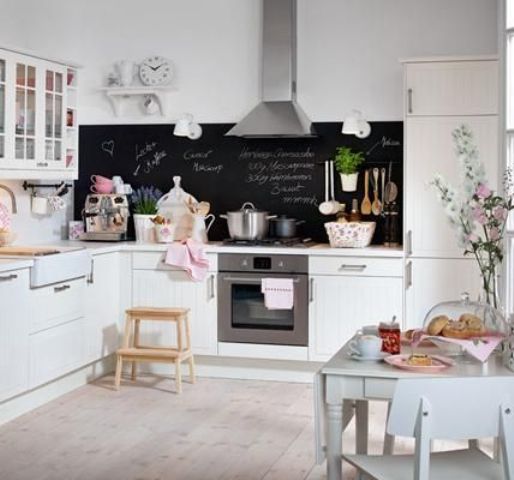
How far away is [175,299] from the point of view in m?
6.32

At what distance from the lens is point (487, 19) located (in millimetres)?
6168

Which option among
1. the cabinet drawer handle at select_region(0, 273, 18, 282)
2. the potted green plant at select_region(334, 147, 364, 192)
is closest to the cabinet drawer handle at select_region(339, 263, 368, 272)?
the potted green plant at select_region(334, 147, 364, 192)

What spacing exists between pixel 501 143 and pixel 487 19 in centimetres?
199

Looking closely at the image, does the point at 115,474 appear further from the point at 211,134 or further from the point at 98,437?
the point at 211,134

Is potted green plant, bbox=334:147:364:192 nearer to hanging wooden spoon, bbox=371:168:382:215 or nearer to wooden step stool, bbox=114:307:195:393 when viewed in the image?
hanging wooden spoon, bbox=371:168:382:215

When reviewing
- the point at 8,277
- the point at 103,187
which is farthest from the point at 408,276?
the point at 8,277

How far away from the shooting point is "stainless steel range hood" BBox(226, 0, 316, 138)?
6316 millimetres

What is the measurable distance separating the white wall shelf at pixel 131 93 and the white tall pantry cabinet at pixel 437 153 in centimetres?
189

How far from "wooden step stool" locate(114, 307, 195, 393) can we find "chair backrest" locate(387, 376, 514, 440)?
10.8ft

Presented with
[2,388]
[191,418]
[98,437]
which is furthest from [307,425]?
[2,388]

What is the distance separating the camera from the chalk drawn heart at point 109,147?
7000 millimetres

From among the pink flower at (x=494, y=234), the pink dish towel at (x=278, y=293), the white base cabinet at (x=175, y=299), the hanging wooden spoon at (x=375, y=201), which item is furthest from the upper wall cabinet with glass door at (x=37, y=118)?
the pink flower at (x=494, y=234)

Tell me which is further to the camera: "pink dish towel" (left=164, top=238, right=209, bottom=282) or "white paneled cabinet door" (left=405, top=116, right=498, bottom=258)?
"pink dish towel" (left=164, top=238, right=209, bottom=282)

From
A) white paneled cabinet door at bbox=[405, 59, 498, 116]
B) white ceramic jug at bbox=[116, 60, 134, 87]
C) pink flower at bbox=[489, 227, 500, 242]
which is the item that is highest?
white ceramic jug at bbox=[116, 60, 134, 87]
